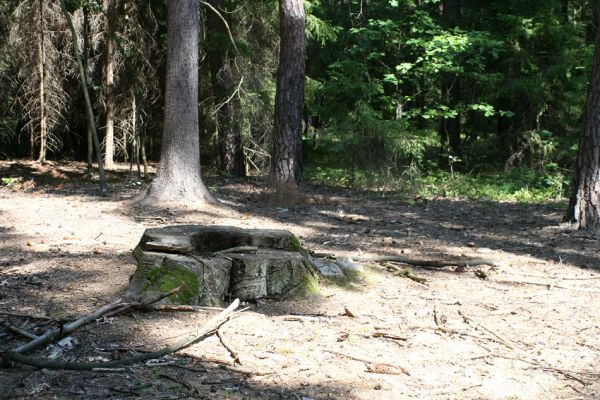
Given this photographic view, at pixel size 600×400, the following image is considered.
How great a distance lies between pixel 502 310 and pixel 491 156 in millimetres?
16421

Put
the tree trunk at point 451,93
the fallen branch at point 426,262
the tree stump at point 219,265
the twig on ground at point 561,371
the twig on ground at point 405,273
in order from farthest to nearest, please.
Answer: the tree trunk at point 451,93, the fallen branch at point 426,262, the twig on ground at point 405,273, the tree stump at point 219,265, the twig on ground at point 561,371

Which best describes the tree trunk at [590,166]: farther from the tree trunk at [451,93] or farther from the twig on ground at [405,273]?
the tree trunk at [451,93]

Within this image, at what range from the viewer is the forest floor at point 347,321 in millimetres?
3750

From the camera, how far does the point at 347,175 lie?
1623 centimetres

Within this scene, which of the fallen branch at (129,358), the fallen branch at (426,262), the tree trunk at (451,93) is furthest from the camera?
the tree trunk at (451,93)

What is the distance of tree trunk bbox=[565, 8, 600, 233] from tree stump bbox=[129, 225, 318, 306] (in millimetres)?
5210

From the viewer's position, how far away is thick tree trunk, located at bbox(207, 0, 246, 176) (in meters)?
15.6

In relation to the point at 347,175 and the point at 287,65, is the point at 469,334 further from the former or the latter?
the point at 347,175

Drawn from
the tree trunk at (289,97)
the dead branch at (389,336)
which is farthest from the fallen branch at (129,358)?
the tree trunk at (289,97)

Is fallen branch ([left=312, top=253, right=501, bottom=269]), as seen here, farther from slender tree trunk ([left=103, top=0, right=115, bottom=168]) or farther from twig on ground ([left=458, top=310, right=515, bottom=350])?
slender tree trunk ([left=103, top=0, right=115, bottom=168])

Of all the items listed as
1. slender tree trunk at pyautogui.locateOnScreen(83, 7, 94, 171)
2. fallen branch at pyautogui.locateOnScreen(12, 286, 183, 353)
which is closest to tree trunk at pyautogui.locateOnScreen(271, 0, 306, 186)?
slender tree trunk at pyautogui.locateOnScreen(83, 7, 94, 171)

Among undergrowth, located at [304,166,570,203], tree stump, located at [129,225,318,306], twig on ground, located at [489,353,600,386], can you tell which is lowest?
twig on ground, located at [489,353,600,386]

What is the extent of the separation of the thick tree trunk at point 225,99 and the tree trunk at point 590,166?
8.63 metres

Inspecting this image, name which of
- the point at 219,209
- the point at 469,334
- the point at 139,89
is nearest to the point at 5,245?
the point at 219,209
